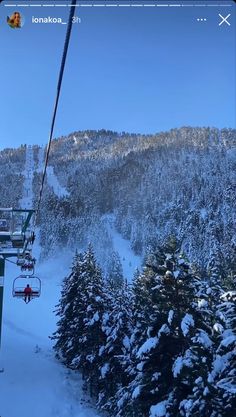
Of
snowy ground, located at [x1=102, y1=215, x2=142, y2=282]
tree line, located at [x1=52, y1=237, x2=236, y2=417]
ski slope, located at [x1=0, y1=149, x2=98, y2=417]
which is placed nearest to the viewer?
tree line, located at [x1=52, y1=237, x2=236, y2=417]

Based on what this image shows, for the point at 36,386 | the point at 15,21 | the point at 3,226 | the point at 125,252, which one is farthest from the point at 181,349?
the point at 125,252

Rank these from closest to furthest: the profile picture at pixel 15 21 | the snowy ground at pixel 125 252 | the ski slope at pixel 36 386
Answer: the profile picture at pixel 15 21
the ski slope at pixel 36 386
the snowy ground at pixel 125 252

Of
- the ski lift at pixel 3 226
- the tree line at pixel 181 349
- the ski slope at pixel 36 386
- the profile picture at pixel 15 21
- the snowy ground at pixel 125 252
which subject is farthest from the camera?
the snowy ground at pixel 125 252

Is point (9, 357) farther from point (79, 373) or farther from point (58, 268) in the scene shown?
point (58, 268)

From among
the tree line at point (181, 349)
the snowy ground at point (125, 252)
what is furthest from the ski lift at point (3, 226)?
the snowy ground at point (125, 252)

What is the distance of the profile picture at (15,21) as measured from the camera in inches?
178

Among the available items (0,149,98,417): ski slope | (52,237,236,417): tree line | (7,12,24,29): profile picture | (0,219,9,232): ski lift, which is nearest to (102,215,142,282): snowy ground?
(0,149,98,417): ski slope

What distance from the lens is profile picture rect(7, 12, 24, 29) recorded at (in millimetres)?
4512

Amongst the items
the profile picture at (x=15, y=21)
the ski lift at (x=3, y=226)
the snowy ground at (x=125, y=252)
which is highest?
the profile picture at (x=15, y=21)

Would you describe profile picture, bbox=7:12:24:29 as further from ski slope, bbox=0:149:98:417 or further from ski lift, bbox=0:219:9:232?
ski slope, bbox=0:149:98:417

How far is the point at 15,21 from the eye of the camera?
4520 mm

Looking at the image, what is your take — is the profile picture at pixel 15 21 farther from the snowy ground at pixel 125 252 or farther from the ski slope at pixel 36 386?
the snowy ground at pixel 125 252

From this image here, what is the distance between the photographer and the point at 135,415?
19.8m

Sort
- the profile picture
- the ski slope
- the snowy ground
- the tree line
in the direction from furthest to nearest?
the snowy ground
the ski slope
the tree line
the profile picture
